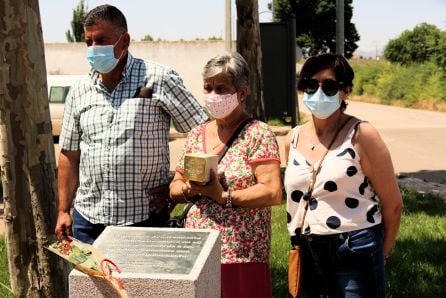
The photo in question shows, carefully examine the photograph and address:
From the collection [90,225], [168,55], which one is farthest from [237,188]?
[168,55]

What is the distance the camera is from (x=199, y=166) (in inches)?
124

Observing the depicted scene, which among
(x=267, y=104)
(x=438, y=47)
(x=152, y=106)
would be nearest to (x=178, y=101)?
(x=152, y=106)

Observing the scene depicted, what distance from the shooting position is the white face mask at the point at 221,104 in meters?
3.33

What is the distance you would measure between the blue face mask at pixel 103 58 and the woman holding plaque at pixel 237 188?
1.90 feet

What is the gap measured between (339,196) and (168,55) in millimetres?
24421

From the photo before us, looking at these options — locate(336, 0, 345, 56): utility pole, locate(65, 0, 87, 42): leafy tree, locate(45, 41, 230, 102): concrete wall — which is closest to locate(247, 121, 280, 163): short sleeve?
locate(336, 0, 345, 56): utility pole

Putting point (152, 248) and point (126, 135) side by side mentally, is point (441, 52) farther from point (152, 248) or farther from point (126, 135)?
point (152, 248)

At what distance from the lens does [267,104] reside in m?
12.1

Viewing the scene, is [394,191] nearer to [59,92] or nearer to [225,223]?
[225,223]

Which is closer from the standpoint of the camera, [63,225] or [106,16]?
[106,16]

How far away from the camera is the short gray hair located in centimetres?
332

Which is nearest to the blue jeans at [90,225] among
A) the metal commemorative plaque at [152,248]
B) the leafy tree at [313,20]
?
the metal commemorative plaque at [152,248]

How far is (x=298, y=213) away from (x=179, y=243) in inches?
22.4

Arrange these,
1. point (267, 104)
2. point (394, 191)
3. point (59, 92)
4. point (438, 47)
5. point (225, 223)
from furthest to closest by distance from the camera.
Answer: point (438, 47) → point (59, 92) → point (267, 104) → point (225, 223) → point (394, 191)
